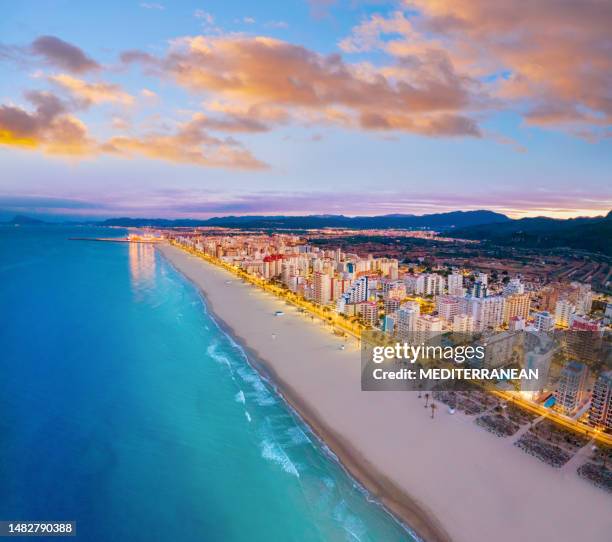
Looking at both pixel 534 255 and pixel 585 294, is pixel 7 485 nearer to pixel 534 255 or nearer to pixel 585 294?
pixel 585 294

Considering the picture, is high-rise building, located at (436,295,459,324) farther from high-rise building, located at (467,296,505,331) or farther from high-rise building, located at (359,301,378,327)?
high-rise building, located at (359,301,378,327)

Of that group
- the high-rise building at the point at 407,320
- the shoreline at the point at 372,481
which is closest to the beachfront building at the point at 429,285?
the high-rise building at the point at 407,320

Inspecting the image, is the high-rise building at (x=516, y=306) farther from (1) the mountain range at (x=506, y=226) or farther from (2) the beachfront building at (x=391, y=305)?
(1) the mountain range at (x=506, y=226)

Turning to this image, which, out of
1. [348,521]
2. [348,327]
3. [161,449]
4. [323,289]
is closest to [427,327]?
[348,327]

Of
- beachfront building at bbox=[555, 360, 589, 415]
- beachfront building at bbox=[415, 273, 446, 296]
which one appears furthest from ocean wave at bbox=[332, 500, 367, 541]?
beachfront building at bbox=[415, 273, 446, 296]

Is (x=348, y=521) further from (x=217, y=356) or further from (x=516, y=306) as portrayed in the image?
(x=516, y=306)
